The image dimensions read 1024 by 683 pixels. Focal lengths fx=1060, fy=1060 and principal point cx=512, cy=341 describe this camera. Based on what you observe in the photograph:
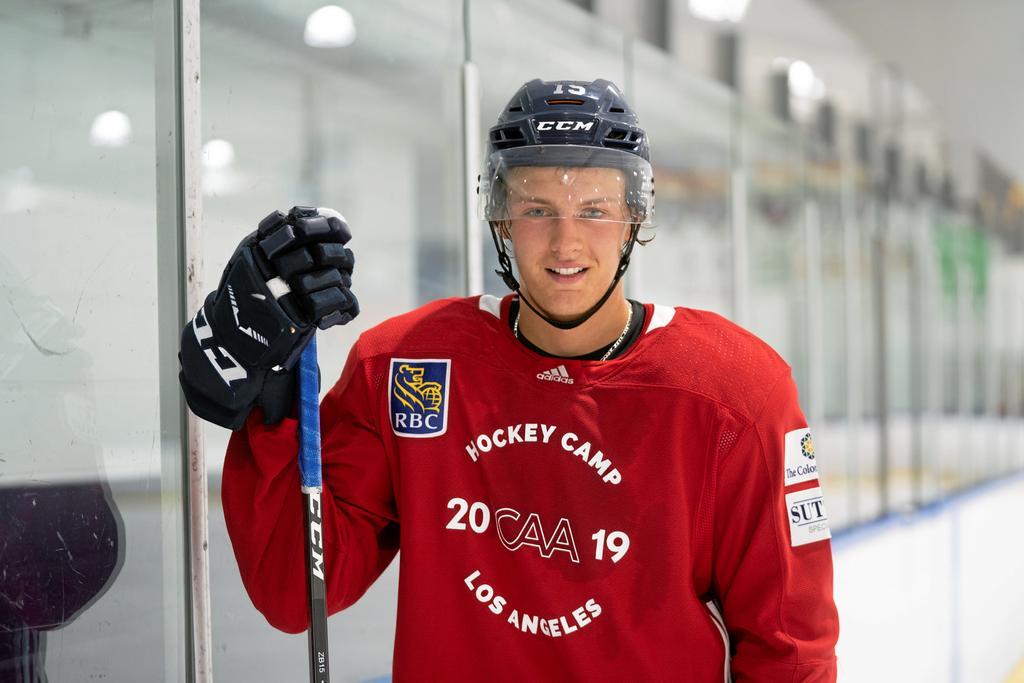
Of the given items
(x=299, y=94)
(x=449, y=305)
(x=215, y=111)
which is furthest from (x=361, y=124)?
(x=449, y=305)

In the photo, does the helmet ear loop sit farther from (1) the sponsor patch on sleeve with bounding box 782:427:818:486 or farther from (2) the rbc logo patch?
(1) the sponsor patch on sleeve with bounding box 782:427:818:486

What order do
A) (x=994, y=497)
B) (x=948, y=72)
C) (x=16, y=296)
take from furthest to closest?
1. (x=948, y=72)
2. (x=994, y=497)
3. (x=16, y=296)

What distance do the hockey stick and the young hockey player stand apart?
0.07 ft

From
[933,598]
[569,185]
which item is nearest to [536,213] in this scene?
[569,185]

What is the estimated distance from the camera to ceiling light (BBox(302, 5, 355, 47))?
204 cm

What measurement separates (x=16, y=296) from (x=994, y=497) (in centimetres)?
693

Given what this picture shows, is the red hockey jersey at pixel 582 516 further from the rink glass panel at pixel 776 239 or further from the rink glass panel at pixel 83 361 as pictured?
the rink glass panel at pixel 776 239

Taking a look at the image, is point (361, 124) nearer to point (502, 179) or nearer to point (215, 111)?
point (215, 111)

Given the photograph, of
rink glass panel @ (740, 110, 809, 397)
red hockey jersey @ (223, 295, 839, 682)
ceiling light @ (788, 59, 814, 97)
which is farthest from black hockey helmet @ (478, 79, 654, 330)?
ceiling light @ (788, 59, 814, 97)

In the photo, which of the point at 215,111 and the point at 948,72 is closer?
the point at 215,111

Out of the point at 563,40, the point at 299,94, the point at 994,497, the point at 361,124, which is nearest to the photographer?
the point at 299,94

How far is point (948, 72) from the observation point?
8531mm

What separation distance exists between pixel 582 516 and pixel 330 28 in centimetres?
123

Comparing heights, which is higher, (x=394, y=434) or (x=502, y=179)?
(x=502, y=179)
